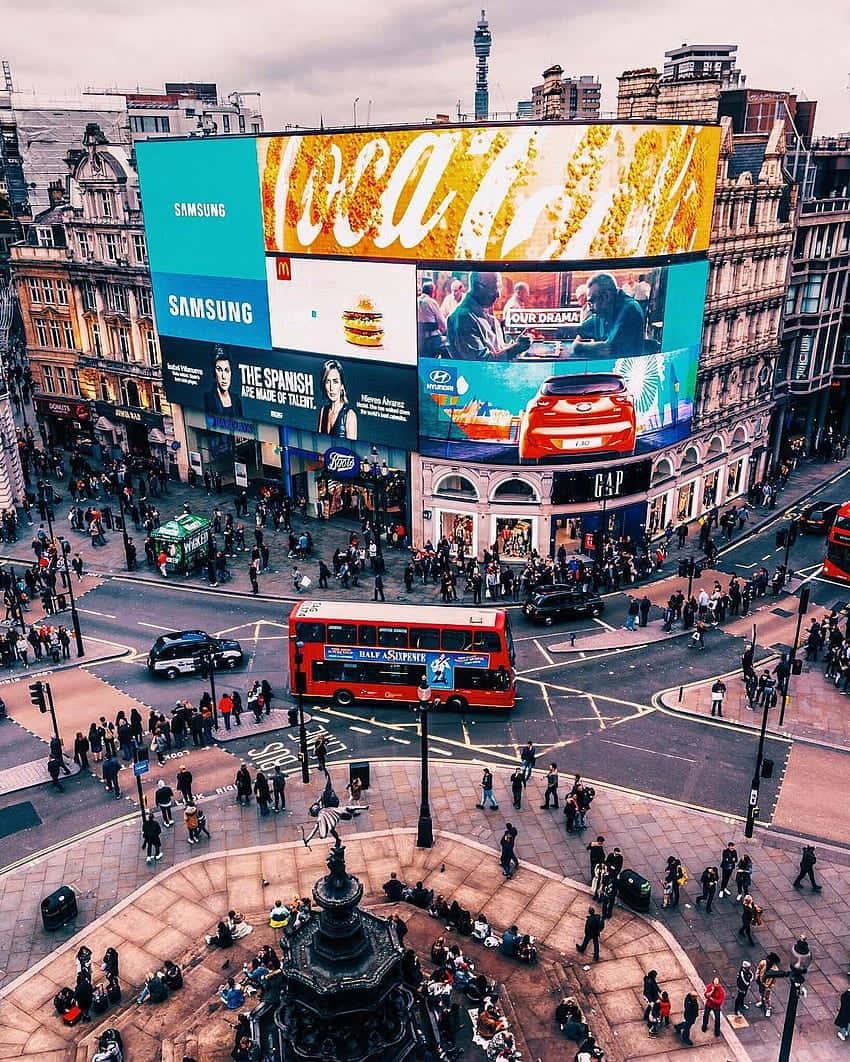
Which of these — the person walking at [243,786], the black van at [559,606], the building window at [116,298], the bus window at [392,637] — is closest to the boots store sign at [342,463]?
the black van at [559,606]

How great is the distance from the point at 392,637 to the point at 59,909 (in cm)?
1426

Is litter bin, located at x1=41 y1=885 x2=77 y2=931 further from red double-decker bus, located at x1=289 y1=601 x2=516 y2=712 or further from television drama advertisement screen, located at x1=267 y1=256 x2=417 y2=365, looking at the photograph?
television drama advertisement screen, located at x1=267 y1=256 x2=417 y2=365

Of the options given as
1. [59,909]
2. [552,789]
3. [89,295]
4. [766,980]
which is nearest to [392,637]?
[552,789]

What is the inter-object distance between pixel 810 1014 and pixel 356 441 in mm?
37089

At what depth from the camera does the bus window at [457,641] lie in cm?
3262

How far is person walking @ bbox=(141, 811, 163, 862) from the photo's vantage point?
25.9 meters

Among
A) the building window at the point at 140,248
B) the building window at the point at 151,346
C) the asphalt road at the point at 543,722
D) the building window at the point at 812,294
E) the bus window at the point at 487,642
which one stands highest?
the building window at the point at 140,248

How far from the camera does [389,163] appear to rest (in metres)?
44.0

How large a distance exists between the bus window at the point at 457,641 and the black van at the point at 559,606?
32.1 ft

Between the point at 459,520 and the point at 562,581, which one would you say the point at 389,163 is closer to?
the point at 459,520

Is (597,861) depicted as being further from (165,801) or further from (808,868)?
(165,801)

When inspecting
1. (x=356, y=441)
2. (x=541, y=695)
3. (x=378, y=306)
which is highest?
(x=378, y=306)

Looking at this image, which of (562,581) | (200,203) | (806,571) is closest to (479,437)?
(562,581)

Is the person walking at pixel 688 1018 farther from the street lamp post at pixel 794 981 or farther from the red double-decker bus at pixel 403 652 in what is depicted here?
the red double-decker bus at pixel 403 652
